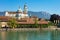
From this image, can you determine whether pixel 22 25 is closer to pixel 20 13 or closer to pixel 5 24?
pixel 5 24

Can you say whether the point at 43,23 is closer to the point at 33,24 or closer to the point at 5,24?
the point at 33,24

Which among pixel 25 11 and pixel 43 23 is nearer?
pixel 43 23

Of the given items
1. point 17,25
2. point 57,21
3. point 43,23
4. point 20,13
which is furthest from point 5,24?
point 57,21

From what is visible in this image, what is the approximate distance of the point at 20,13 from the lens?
290 ft

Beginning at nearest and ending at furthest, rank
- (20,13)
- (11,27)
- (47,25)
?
(11,27), (47,25), (20,13)

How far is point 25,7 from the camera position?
95125 millimetres

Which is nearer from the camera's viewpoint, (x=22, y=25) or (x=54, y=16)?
(x=22, y=25)

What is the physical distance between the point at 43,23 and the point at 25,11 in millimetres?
26078

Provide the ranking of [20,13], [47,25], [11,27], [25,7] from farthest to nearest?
1. [25,7]
2. [20,13]
3. [47,25]
4. [11,27]

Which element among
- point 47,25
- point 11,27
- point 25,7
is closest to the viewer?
point 11,27

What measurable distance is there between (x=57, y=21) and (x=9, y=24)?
2841 centimetres

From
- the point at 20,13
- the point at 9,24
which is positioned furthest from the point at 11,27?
the point at 20,13

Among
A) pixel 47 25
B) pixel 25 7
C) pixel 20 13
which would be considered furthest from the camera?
pixel 25 7

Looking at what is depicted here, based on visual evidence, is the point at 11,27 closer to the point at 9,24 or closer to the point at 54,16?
the point at 9,24
